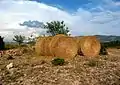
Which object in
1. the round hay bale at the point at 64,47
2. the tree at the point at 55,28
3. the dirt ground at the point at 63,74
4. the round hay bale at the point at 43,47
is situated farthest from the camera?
the tree at the point at 55,28

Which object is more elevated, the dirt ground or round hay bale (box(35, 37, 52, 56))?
round hay bale (box(35, 37, 52, 56))

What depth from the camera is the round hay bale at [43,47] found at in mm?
29328

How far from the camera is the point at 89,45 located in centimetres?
3000

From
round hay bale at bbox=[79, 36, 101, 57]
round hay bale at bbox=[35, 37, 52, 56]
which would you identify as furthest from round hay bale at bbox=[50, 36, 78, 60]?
round hay bale at bbox=[79, 36, 101, 57]

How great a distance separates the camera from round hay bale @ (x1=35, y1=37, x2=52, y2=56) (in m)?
29.3

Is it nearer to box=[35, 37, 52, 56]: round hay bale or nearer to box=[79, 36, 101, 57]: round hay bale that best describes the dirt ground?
box=[35, 37, 52, 56]: round hay bale

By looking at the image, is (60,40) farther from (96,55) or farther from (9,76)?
(9,76)

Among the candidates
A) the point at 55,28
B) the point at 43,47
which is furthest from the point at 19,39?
the point at 43,47

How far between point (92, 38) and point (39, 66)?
854 cm

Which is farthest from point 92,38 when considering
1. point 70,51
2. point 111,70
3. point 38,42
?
point 111,70

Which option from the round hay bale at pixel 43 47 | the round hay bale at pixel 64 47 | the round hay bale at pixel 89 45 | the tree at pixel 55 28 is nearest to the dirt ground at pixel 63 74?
the round hay bale at pixel 64 47

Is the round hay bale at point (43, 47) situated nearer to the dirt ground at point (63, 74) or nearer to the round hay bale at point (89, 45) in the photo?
the round hay bale at point (89, 45)

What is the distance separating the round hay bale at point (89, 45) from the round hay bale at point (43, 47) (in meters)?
3.04

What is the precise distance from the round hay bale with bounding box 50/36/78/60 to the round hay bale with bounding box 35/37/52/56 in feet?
3.20
